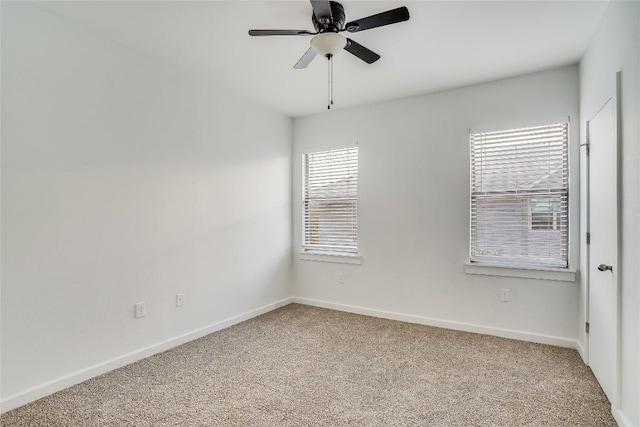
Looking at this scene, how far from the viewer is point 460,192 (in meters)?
3.59

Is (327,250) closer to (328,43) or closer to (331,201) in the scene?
(331,201)

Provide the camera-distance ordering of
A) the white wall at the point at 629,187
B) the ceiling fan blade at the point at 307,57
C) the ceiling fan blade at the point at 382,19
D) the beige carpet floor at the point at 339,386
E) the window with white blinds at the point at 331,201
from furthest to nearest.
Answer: the window with white blinds at the point at 331,201 → the ceiling fan blade at the point at 307,57 → the beige carpet floor at the point at 339,386 → the ceiling fan blade at the point at 382,19 → the white wall at the point at 629,187

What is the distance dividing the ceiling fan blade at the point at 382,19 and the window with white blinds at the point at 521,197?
199 centimetres

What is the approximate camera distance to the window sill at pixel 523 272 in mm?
3098

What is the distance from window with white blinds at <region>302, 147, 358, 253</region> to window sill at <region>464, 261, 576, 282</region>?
140cm

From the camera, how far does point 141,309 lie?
289 centimetres

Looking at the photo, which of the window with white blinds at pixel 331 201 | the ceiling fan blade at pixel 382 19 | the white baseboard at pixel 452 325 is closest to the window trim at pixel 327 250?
the window with white blinds at pixel 331 201

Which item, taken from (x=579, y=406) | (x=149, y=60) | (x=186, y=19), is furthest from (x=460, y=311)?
(x=149, y=60)

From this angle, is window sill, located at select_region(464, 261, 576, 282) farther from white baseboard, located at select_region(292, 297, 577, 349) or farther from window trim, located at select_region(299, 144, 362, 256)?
window trim, located at select_region(299, 144, 362, 256)

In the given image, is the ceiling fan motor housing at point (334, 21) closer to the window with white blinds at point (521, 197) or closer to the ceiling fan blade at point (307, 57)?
the ceiling fan blade at point (307, 57)

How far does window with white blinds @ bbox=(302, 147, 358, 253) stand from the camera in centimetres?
438

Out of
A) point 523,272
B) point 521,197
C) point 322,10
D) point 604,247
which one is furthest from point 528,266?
point 322,10

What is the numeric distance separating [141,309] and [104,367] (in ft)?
1.58

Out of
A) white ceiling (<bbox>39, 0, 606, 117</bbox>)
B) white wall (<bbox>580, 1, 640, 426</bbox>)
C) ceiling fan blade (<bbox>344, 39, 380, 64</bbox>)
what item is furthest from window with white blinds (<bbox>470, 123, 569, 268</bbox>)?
ceiling fan blade (<bbox>344, 39, 380, 64</bbox>)
